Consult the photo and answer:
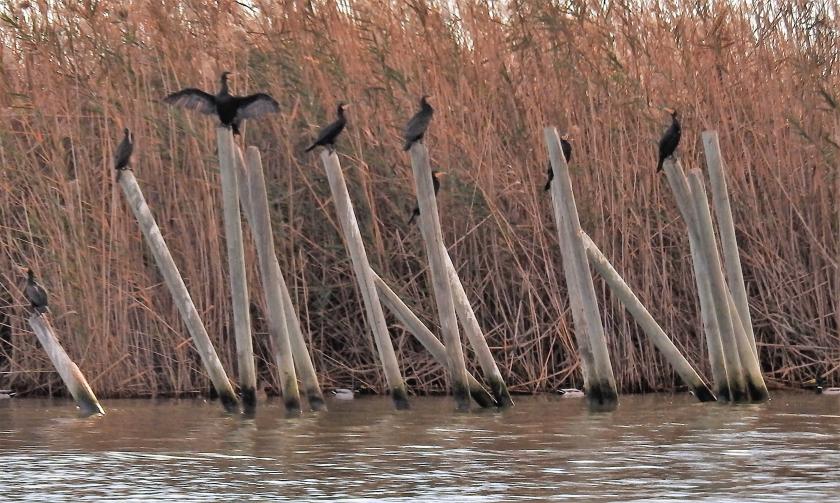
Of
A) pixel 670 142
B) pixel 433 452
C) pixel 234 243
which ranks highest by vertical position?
pixel 670 142

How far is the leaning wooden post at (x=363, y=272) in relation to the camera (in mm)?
8703

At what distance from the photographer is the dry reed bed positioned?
10.1 metres

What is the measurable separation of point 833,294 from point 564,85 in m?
2.15

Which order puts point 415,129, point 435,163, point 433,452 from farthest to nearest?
point 435,163, point 415,129, point 433,452

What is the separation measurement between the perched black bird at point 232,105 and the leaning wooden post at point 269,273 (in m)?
0.19

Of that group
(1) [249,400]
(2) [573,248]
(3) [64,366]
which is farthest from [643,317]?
(3) [64,366]

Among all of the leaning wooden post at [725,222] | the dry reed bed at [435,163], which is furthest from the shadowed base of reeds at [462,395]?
the leaning wooden post at [725,222]

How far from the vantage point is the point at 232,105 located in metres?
8.77

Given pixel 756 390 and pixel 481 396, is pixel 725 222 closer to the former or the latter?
pixel 756 390

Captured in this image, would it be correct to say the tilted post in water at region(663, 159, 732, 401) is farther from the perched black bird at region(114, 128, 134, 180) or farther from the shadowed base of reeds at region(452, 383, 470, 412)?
the perched black bird at region(114, 128, 134, 180)

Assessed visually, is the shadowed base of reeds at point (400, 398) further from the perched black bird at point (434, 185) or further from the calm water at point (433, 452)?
the perched black bird at point (434, 185)

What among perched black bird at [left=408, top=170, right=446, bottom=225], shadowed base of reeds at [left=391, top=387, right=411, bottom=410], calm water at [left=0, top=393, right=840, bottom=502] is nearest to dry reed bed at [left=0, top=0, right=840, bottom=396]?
perched black bird at [left=408, top=170, right=446, bottom=225]

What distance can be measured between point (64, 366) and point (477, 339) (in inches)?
90.5

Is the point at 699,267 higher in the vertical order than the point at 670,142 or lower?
lower
